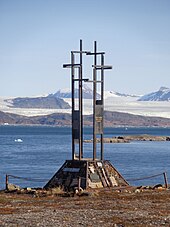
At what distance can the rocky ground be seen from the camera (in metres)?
17.4

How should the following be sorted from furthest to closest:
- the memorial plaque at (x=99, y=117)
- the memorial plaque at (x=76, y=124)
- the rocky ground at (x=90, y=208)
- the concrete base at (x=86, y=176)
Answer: the memorial plaque at (x=99, y=117)
the memorial plaque at (x=76, y=124)
the concrete base at (x=86, y=176)
the rocky ground at (x=90, y=208)

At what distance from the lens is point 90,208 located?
804 inches

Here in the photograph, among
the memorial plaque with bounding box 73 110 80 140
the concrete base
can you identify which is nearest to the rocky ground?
the concrete base

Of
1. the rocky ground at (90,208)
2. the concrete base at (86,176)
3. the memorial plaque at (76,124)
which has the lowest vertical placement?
the rocky ground at (90,208)

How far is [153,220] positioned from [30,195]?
28.5 feet

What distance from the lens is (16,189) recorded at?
2723 centimetres

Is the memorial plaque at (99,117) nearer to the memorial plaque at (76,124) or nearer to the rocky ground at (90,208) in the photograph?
the memorial plaque at (76,124)

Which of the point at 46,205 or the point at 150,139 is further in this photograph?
the point at 150,139

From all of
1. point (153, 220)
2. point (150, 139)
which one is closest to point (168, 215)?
point (153, 220)

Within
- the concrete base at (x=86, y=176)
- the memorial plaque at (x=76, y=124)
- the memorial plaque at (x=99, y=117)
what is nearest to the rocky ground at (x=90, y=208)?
the concrete base at (x=86, y=176)

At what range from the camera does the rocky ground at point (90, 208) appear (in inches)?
685

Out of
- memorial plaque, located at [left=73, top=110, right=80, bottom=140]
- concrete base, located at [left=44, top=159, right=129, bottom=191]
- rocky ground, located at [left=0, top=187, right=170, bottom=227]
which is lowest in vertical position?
rocky ground, located at [left=0, top=187, right=170, bottom=227]

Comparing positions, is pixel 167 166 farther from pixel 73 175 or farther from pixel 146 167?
pixel 73 175

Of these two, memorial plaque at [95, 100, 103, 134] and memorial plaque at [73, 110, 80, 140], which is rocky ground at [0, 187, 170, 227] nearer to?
memorial plaque at [95, 100, 103, 134]
